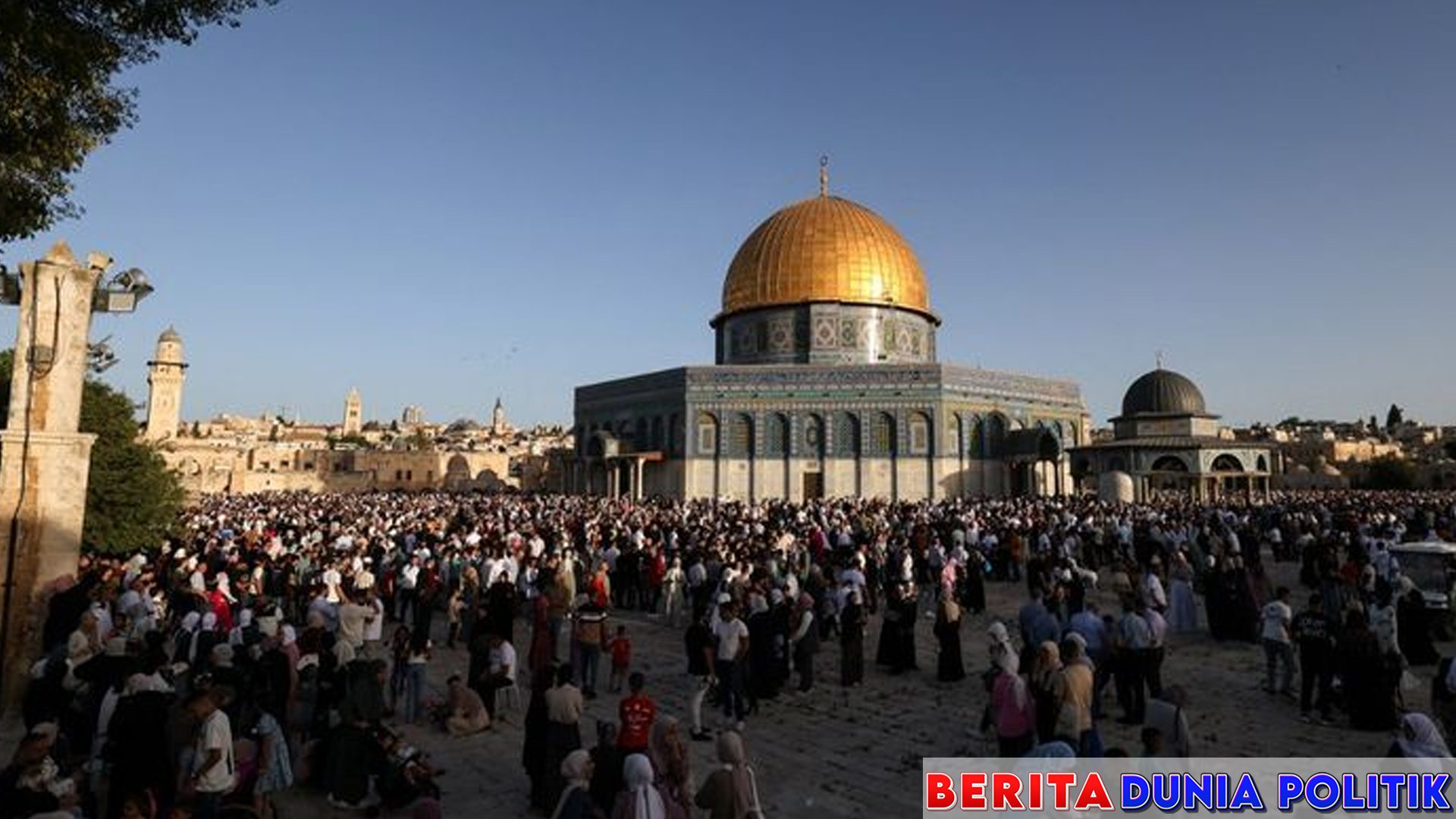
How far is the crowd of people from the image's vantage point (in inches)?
209

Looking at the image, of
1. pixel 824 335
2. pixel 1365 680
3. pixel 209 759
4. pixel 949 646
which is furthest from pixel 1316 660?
pixel 824 335

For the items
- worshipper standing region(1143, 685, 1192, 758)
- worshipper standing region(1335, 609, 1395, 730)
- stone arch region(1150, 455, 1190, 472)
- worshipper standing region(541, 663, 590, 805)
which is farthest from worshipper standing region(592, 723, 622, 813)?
stone arch region(1150, 455, 1190, 472)

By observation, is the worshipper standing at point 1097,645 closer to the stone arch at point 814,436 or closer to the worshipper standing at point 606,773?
the worshipper standing at point 606,773

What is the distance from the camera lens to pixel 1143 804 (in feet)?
17.1

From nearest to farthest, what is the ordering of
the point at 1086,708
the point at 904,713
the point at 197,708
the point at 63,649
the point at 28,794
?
the point at 28,794 < the point at 197,708 < the point at 1086,708 < the point at 63,649 < the point at 904,713

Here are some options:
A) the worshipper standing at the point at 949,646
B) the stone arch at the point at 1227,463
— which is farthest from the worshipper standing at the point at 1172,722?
the stone arch at the point at 1227,463

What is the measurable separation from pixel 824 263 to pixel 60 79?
Result: 35642mm

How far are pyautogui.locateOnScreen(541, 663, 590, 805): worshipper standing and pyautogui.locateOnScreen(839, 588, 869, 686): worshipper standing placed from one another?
408 cm

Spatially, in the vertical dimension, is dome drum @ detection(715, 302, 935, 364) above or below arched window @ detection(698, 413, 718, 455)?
above

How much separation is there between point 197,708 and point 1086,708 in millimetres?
5854

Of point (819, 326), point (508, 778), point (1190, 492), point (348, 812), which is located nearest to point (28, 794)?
point (348, 812)

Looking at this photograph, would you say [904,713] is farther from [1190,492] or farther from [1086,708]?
[1190,492]

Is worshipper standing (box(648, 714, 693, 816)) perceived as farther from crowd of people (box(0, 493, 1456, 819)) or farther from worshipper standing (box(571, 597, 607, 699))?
worshipper standing (box(571, 597, 607, 699))

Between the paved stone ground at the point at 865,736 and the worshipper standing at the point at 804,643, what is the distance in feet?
0.65
